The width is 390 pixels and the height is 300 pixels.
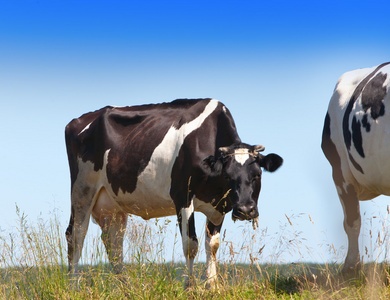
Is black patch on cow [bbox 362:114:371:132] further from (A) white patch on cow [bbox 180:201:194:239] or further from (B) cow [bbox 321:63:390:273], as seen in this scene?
(A) white patch on cow [bbox 180:201:194:239]

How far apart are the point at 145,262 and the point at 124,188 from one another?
2.38m

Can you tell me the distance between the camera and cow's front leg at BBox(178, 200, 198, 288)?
27.2 ft

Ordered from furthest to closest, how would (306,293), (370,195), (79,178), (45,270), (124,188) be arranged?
(79,178)
(124,188)
(370,195)
(45,270)
(306,293)

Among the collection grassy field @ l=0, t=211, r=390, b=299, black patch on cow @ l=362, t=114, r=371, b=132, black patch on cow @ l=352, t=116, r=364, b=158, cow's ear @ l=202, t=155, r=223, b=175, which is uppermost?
black patch on cow @ l=362, t=114, r=371, b=132

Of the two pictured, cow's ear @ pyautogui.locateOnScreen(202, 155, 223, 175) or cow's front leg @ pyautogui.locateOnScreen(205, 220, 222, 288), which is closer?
cow's ear @ pyautogui.locateOnScreen(202, 155, 223, 175)

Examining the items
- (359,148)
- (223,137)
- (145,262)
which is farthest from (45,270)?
(359,148)

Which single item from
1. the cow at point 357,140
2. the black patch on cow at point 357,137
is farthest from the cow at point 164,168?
the black patch on cow at point 357,137

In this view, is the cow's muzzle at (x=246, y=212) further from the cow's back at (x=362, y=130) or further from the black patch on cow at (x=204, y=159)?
the cow's back at (x=362, y=130)

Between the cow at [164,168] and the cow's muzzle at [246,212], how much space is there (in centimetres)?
1

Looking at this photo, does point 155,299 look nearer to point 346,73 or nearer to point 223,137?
point 223,137

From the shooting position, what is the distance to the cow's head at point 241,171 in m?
7.84

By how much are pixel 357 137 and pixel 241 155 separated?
155 centimetres

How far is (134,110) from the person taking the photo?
1052 centimetres

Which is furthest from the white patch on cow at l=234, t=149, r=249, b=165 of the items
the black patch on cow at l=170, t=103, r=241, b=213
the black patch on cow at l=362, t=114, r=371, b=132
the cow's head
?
the black patch on cow at l=362, t=114, r=371, b=132
